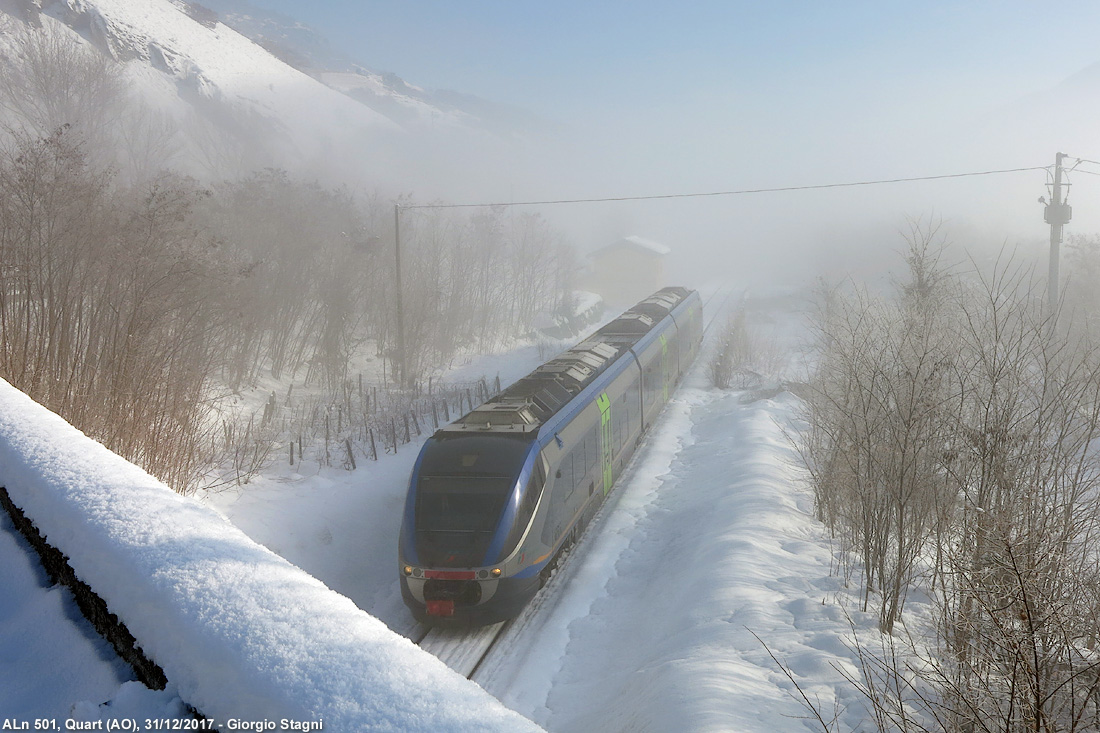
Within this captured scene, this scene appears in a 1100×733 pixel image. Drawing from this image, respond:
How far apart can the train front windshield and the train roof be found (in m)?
0.50

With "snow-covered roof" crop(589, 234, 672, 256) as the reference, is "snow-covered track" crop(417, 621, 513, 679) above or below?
below

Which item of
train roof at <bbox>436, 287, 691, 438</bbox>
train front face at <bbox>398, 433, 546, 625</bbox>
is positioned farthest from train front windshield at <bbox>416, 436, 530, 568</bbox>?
train roof at <bbox>436, 287, 691, 438</bbox>

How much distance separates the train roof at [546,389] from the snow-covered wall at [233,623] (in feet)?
26.7

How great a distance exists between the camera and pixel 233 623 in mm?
2242

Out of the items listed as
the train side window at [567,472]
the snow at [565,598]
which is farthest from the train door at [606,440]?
the train side window at [567,472]

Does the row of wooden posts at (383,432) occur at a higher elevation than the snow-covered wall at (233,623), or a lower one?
lower

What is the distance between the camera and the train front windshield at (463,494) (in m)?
10.0

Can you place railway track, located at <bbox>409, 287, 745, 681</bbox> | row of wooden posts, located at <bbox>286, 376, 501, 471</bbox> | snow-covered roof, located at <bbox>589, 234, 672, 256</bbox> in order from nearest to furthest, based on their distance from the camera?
railway track, located at <bbox>409, 287, 745, 681</bbox>
row of wooden posts, located at <bbox>286, 376, 501, 471</bbox>
snow-covered roof, located at <bbox>589, 234, 672, 256</bbox>

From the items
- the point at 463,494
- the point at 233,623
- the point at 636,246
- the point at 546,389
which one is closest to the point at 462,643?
the point at 463,494

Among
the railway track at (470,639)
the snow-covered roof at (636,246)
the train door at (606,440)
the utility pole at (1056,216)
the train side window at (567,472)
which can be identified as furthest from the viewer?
the snow-covered roof at (636,246)

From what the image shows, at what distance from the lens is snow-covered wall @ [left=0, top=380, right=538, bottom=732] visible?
1.97 meters

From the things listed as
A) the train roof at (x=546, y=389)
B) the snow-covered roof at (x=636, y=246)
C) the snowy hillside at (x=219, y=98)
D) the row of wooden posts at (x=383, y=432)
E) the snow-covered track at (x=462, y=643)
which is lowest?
the snow-covered track at (x=462, y=643)

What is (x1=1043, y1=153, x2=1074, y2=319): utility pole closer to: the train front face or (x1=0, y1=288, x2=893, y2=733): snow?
(x1=0, y1=288, x2=893, y2=733): snow

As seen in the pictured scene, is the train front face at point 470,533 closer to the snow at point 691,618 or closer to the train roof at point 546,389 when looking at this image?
the train roof at point 546,389
